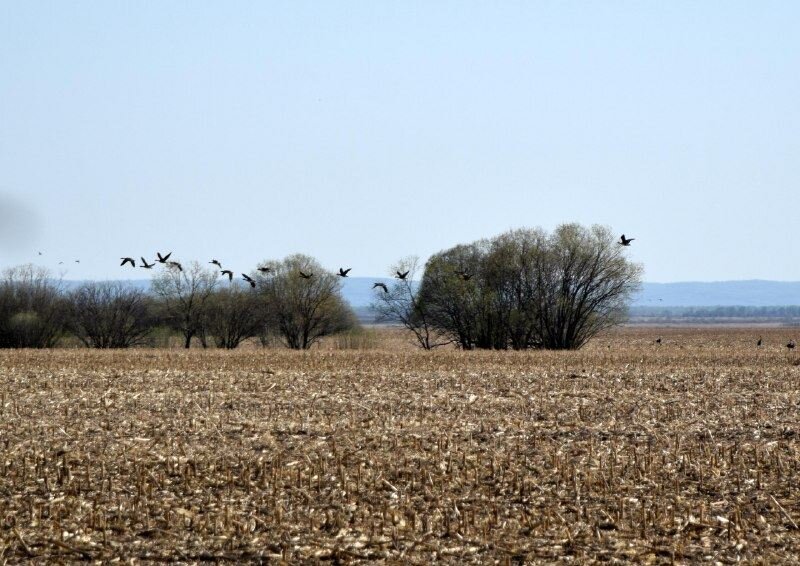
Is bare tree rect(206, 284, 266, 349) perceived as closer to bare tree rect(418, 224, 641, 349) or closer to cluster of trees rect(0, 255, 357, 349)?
cluster of trees rect(0, 255, 357, 349)

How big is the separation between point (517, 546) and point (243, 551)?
331cm

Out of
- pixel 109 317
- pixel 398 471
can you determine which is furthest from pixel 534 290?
pixel 398 471

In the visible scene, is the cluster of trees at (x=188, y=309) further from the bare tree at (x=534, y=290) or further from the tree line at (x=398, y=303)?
the bare tree at (x=534, y=290)

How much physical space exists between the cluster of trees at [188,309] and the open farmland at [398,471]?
42.8m

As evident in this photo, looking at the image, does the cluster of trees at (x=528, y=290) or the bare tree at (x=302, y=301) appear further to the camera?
the bare tree at (x=302, y=301)

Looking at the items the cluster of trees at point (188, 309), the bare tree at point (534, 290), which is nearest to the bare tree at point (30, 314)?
the cluster of trees at point (188, 309)

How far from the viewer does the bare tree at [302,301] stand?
74.2 metres

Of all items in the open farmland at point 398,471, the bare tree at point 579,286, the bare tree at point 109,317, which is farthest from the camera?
the bare tree at point 109,317

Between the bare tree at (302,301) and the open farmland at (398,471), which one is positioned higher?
the bare tree at (302,301)

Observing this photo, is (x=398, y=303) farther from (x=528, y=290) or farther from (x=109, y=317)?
(x=109, y=317)

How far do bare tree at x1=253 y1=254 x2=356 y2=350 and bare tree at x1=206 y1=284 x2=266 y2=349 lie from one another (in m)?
1.10

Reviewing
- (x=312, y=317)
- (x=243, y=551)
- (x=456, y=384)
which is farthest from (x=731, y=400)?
(x=312, y=317)

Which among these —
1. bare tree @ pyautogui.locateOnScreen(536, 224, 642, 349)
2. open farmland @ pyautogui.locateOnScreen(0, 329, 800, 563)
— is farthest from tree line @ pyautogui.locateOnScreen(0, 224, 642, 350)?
open farmland @ pyautogui.locateOnScreen(0, 329, 800, 563)

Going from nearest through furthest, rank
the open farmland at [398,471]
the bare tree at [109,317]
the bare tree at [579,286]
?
the open farmland at [398,471], the bare tree at [579,286], the bare tree at [109,317]
